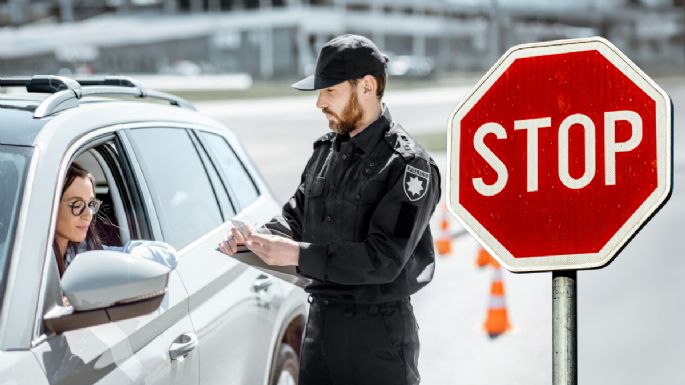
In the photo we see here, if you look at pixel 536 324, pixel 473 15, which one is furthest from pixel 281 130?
pixel 473 15

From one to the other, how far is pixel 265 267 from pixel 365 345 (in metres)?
0.51

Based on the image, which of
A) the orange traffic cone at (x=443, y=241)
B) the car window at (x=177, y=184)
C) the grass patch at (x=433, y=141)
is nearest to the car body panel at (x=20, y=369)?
the car window at (x=177, y=184)

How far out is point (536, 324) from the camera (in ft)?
24.3

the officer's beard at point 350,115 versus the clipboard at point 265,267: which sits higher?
the officer's beard at point 350,115

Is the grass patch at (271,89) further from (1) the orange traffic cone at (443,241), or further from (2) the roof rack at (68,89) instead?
Answer: (2) the roof rack at (68,89)

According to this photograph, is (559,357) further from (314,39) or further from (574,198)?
(314,39)

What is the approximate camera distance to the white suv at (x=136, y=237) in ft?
7.97

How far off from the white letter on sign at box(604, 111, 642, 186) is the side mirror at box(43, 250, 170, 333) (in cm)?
117

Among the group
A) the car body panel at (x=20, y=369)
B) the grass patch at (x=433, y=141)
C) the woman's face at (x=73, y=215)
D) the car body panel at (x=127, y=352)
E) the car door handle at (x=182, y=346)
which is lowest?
the grass patch at (x=433, y=141)

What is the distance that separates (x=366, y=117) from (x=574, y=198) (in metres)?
0.98

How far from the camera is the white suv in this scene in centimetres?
243

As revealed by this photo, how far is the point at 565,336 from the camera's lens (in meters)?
2.41

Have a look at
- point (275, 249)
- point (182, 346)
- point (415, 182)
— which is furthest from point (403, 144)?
point (182, 346)

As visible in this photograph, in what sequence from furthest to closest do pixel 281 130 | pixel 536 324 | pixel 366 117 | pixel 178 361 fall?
1. pixel 281 130
2. pixel 536 324
3. pixel 366 117
4. pixel 178 361
